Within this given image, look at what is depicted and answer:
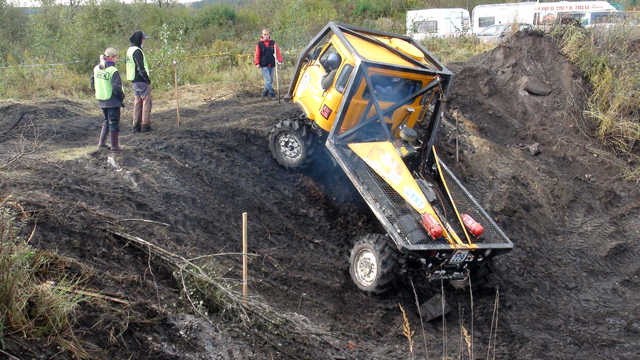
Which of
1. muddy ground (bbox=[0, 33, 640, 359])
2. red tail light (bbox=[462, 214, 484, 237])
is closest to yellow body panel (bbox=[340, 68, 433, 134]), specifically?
muddy ground (bbox=[0, 33, 640, 359])

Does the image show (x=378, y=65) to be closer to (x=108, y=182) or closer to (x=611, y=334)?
(x=108, y=182)

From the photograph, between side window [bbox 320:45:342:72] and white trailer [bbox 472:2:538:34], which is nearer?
side window [bbox 320:45:342:72]

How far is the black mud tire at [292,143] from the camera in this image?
7641mm

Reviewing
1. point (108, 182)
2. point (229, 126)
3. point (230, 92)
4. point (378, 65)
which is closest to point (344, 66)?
point (378, 65)

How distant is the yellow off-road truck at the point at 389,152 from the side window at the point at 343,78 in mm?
14

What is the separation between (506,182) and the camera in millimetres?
8695

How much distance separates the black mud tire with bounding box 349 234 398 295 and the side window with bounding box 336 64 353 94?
2355mm

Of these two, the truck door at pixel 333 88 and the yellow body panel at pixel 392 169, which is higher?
the truck door at pixel 333 88

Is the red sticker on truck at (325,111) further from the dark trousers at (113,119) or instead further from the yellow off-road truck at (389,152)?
the dark trousers at (113,119)

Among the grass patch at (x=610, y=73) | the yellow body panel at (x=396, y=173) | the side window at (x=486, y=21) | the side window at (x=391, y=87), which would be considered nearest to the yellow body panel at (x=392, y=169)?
the yellow body panel at (x=396, y=173)

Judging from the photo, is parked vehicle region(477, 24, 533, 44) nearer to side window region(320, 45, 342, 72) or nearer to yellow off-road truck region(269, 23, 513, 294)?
yellow off-road truck region(269, 23, 513, 294)

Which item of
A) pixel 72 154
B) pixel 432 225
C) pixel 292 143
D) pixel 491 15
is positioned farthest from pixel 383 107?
pixel 491 15

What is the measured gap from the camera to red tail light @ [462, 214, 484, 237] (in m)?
5.62

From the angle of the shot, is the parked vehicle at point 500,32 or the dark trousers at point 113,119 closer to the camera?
the dark trousers at point 113,119
